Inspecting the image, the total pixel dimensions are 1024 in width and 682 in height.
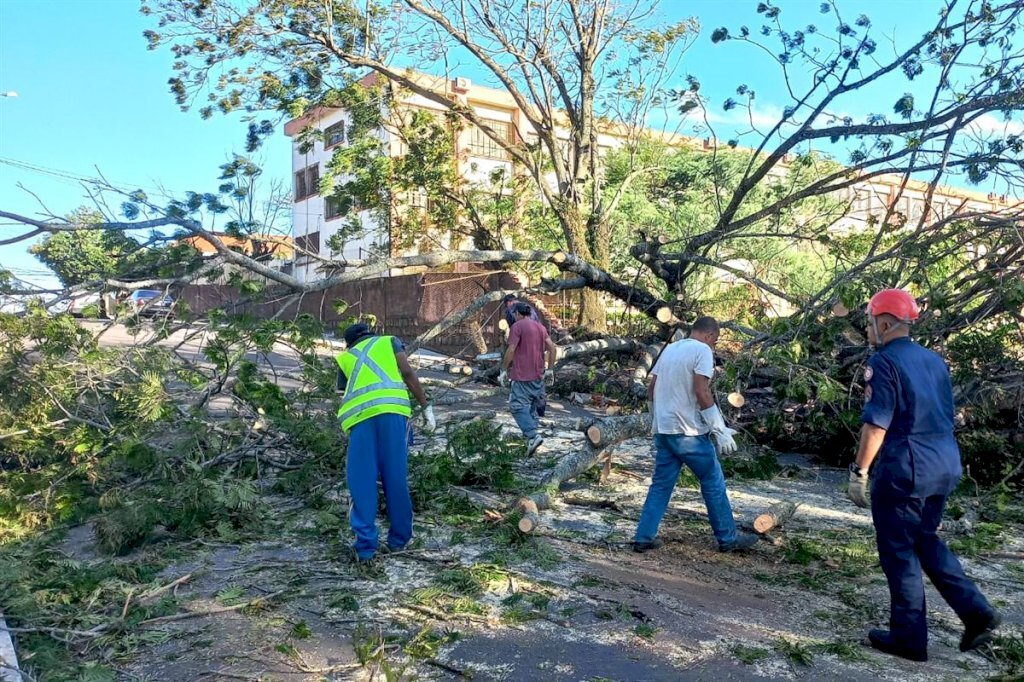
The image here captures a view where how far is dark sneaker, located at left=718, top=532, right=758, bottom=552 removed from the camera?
5.20 meters

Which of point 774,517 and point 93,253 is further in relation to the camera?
point 93,253

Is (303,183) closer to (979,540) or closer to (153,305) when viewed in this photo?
(153,305)

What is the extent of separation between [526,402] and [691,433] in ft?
11.5

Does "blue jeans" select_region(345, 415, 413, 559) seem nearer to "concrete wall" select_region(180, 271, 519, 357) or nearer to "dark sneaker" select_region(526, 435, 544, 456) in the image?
"dark sneaker" select_region(526, 435, 544, 456)

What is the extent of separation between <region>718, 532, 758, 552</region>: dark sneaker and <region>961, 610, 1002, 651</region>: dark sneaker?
1624mm

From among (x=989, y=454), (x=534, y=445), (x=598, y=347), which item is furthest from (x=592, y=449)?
(x=598, y=347)

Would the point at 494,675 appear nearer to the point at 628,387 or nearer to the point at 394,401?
the point at 394,401

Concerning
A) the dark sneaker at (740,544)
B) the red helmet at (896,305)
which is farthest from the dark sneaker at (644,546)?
the red helmet at (896,305)

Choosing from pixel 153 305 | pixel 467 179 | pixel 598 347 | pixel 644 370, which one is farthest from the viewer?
pixel 467 179

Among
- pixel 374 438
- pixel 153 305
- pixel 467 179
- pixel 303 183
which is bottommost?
pixel 374 438

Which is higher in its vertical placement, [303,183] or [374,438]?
[303,183]

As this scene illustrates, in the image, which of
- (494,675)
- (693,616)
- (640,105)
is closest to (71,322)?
(494,675)

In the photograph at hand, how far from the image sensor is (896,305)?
387 centimetres

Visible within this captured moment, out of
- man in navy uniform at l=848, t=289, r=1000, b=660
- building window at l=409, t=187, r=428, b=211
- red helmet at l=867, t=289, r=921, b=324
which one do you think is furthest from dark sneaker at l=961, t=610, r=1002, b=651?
building window at l=409, t=187, r=428, b=211
